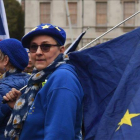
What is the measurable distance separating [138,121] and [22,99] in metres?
0.79

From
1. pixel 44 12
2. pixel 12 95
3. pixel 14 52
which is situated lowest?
pixel 44 12

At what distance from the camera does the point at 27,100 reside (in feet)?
10.2

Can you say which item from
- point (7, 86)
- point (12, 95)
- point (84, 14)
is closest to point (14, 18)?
point (84, 14)

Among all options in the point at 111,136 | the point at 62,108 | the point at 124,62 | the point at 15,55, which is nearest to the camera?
the point at 62,108

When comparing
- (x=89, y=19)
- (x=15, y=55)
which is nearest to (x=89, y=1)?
(x=89, y=19)

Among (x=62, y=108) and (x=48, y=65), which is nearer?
(x=62, y=108)

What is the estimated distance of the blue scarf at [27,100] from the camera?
3.04m

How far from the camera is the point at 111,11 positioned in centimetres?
3600

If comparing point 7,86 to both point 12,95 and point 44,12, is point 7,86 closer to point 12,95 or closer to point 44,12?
point 12,95

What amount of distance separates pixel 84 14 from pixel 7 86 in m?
32.7

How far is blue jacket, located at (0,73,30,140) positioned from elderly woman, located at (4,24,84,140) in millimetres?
426

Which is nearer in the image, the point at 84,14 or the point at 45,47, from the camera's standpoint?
the point at 45,47

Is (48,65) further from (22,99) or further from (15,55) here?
(15,55)

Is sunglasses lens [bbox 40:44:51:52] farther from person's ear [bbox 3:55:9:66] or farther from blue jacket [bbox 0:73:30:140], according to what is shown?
person's ear [bbox 3:55:9:66]
